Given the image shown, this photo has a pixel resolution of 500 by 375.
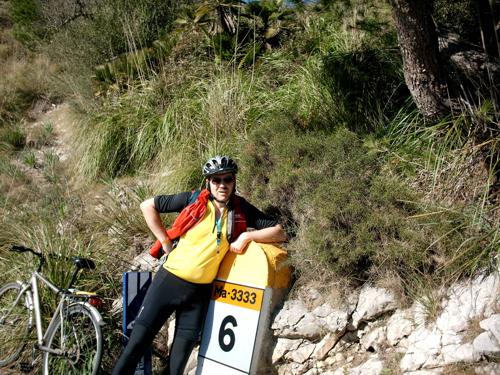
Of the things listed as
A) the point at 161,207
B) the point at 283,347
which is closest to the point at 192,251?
the point at 161,207

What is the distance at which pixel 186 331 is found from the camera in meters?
4.51

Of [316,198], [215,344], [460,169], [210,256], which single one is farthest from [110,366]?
[460,169]

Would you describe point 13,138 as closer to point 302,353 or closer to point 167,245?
point 167,245

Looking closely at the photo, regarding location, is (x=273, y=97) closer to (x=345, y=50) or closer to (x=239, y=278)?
(x=345, y=50)

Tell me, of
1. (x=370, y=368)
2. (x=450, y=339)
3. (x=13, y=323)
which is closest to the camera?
(x=450, y=339)

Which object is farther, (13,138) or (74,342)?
(13,138)

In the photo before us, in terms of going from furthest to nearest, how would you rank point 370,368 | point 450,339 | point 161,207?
point 161,207
point 370,368
point 450,339

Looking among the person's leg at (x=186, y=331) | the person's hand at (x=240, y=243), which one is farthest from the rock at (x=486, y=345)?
the person's leg at (x=186, y=331)

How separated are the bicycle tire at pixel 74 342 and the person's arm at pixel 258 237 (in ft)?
4.67

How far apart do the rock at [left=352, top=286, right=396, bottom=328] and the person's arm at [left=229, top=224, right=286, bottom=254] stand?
0.91 meters

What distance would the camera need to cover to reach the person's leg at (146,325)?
4.41 meters

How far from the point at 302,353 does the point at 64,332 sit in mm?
2224

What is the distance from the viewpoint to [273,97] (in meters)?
7.03

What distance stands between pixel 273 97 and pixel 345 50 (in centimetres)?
111
